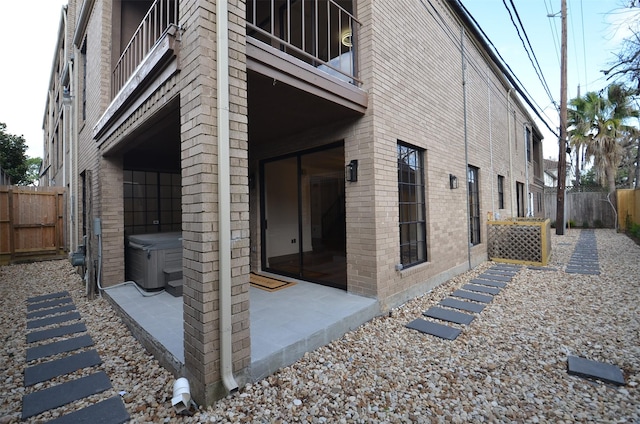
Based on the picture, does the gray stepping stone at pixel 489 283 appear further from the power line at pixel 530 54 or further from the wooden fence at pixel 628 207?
the wooden fence at pixel 628 207

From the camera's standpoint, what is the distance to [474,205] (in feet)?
24.4

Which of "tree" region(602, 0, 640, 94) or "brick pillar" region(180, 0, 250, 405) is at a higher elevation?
"tree" region(602, 0, 640, 94)

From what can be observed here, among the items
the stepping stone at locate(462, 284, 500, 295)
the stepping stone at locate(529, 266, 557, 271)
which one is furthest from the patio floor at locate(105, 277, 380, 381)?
the stepping stone at locate(529, 266, 557, 271)

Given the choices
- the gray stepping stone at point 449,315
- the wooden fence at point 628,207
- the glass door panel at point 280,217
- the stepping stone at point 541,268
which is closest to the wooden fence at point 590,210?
the wooden fence at point 628,207

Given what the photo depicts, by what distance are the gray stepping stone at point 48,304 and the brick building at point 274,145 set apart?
19.0 inches

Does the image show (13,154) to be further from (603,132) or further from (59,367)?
(603,132)

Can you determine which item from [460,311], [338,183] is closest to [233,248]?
[460,311]

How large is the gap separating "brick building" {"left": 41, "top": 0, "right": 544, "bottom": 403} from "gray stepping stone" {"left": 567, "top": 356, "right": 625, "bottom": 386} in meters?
1.95

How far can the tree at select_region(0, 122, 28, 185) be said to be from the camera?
1530cm

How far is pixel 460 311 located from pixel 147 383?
12.1 ft

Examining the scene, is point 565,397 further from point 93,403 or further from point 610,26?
point 610,26

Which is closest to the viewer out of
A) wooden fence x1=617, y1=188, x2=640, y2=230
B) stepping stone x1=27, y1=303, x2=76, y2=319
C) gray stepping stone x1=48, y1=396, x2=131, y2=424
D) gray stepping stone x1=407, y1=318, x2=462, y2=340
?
gray stepping stone x1=48, y1=396, x2=131, y2=424

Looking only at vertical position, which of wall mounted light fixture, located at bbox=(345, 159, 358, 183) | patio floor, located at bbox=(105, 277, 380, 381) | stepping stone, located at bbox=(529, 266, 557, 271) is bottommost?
stepping stone, located at bbox=(529, 266, 557, 271)

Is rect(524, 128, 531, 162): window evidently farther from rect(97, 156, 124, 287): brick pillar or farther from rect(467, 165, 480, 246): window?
rect(97, 156, 124, 287): brick pillar
